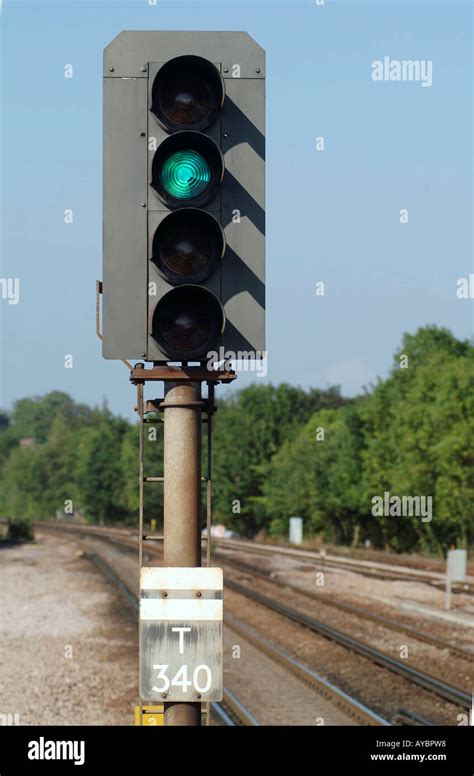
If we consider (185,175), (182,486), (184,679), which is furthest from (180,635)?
(185,175)

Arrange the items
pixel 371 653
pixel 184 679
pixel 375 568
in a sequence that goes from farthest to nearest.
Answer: pixel 375 568 < pixel 371 653 < pixel 184 679

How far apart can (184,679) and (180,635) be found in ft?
0.72

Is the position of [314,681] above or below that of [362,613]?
below

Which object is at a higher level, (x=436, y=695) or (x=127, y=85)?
(x=127, y=85)

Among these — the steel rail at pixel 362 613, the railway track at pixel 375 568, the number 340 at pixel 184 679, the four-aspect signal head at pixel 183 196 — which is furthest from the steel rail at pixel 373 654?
the four-aspect signal head at pixel 183 196

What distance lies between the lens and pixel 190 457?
18.3ft

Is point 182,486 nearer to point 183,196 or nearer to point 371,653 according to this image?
point 183,196

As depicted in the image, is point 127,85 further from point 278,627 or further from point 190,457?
point 278,627

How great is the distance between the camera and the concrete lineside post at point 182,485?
5480 mm

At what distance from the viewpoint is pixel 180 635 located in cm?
537

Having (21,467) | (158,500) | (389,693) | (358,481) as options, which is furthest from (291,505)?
(21,467)

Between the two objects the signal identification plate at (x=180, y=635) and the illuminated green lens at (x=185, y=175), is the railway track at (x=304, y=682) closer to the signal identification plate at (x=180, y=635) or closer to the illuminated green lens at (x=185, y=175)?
the signal identification plate at (x=180, y=635)

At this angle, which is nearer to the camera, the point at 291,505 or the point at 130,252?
the point at 130,252
